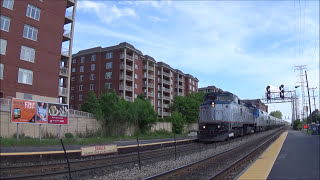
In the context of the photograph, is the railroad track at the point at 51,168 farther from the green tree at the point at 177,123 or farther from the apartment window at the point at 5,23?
the green tree at the point at 177,123

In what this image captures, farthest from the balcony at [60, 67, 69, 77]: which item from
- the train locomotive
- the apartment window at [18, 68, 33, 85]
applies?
the train locomotive

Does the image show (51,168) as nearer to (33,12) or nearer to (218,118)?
(218,118)

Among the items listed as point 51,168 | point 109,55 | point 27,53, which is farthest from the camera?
point 109,55

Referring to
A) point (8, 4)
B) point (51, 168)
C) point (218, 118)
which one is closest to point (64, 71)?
point (8, 4)

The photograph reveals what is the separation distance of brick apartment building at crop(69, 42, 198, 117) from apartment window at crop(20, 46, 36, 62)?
29.4 metres

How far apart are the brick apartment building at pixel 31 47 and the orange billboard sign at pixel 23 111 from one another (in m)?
9.54

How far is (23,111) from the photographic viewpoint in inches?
926

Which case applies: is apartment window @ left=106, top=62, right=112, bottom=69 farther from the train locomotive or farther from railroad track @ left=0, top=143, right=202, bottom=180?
railroad track @ left=0, top=143, right=202, bottom=180

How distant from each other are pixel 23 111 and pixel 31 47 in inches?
566

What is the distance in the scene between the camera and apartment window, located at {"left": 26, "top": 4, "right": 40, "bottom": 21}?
35125 mm

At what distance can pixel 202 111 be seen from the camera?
2591 cm

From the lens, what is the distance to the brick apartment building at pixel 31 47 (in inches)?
1266

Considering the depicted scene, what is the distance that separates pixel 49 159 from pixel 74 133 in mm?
20068

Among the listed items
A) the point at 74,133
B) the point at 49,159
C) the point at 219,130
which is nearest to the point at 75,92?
the point at 74,133
